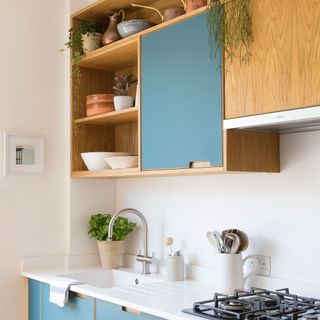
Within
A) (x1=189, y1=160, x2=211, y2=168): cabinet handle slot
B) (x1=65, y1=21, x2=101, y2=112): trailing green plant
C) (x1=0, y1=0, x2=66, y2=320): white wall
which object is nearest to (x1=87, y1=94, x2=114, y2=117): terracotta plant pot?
(x1=65, y1=21, x2=101, y2=112): trailing green plant

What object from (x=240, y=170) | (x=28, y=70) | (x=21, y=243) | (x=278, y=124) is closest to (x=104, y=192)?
(x=21, y=243)

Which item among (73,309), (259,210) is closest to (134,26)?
(259,210)

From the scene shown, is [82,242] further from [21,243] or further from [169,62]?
[169,62]

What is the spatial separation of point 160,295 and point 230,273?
34 centimetres

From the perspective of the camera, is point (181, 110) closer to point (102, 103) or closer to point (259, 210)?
point (259, 210)

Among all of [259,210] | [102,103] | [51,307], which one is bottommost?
[51,307]

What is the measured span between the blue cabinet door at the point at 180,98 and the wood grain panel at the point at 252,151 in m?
0.06

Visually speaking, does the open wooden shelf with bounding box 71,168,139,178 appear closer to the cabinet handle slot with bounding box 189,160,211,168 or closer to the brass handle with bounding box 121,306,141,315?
the cabinet handle slot with bounding box 189,160,211,168

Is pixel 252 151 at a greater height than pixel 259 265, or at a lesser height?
greater

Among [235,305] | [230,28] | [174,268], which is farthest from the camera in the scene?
[174,268]

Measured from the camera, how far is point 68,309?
2.85 m

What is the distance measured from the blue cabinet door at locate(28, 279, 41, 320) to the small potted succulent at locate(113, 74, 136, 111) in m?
1.15

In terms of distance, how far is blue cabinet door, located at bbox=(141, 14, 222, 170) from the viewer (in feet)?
7.93

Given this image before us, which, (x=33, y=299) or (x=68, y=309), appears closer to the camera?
(x=68, y=309)
